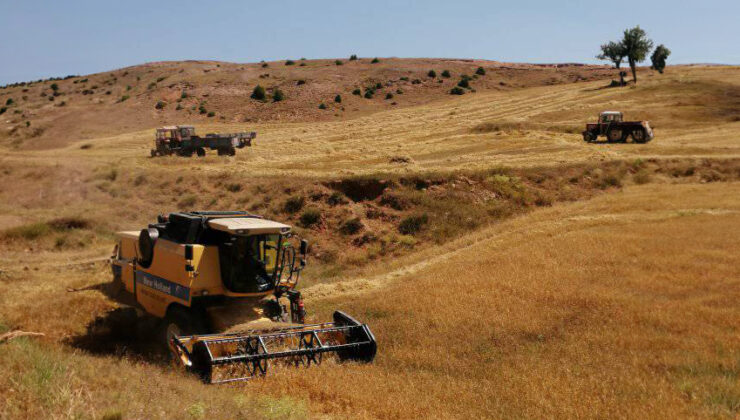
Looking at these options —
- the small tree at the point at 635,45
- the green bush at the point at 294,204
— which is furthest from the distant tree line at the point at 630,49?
the green bush at the point at 294,204

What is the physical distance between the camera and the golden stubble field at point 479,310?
8297 mm

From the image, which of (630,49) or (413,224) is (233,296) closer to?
(413,224)

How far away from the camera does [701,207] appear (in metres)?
23.8

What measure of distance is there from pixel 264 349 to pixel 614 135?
39.0 metres

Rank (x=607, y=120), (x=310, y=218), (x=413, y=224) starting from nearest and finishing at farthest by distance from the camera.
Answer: (x=413, y=224), (x=310, y=218), (x=607, y=120)

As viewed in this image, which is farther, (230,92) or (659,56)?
(230,92)

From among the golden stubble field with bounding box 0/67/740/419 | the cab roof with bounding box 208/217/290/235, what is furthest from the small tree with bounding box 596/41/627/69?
the cab roof with bounding box 208/217/290/235

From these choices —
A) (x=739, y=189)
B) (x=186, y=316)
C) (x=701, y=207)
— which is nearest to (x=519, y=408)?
(x=186, y=316)

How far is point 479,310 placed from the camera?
45.4 feet

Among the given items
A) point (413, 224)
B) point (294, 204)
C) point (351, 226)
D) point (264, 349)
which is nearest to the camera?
point (264, 349)

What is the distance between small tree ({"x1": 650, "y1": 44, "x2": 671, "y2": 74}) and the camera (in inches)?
2736

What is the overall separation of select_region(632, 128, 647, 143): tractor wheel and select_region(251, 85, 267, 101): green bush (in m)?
47.0

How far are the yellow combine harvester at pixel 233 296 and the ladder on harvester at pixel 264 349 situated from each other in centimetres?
2

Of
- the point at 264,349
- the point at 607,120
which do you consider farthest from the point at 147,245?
the point at 607,120
